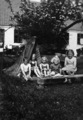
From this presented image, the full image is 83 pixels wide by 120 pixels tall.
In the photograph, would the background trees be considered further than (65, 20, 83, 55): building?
No

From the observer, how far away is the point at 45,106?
408cm

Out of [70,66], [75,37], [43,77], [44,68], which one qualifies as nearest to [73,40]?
[75,37]

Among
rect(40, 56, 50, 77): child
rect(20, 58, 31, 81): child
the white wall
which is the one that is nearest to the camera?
rect(20, 58, 31, 81): child

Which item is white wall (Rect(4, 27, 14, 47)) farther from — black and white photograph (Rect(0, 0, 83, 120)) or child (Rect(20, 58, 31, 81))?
child (Rect(20, 58, 31, 81))

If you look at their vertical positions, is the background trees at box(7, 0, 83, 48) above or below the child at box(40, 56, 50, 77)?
above

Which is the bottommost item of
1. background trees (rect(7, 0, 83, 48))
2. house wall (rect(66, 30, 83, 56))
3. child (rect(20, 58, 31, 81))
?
house wall (rect(66, 30, 83, 56))

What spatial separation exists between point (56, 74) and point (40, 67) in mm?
625

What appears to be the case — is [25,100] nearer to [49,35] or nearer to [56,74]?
[56,74]

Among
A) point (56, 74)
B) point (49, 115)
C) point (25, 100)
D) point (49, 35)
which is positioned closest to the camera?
point (49, 115)

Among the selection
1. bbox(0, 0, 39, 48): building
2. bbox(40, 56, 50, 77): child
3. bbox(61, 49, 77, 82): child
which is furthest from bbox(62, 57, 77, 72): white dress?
bbox(0, 0, 39, 48): building

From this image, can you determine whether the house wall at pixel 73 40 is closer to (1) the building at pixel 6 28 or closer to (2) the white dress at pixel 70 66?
(1) the building at pixel 6 28

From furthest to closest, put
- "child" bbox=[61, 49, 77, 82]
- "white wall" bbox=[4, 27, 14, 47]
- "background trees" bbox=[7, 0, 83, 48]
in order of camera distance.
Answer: "white wall" bbox=[4, 27, 14, 47] → "background trees" bbox=[7, 0, 83, 48] → "child" bbox=[61, 49, 77, 82]

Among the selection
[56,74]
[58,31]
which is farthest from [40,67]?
[58,31]

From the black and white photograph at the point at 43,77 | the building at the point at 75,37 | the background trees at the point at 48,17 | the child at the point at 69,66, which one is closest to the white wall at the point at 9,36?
the building at the point at 75,37
